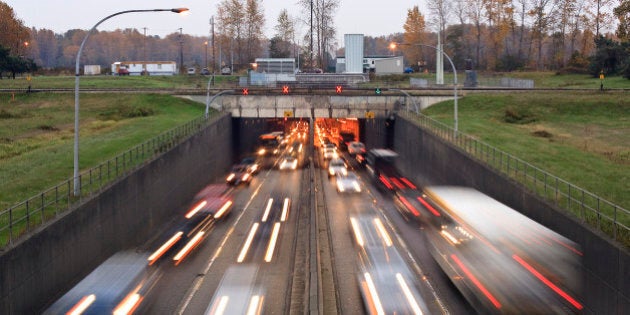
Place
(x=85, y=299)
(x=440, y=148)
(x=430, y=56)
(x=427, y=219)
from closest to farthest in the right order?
(x=85, y=299) → (x=427, y=219) → (x=440, y=148) → (x=430, y=56)

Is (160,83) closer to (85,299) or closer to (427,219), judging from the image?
(427,219)

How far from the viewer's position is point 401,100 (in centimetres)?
6981

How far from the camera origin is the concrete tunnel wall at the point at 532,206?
20500mm

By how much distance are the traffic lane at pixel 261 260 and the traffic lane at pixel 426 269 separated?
6.12m

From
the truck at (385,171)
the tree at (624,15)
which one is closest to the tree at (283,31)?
the truck at (385,171)

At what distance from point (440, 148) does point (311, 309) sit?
2895 cm

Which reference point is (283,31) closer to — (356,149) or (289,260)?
(356,149)

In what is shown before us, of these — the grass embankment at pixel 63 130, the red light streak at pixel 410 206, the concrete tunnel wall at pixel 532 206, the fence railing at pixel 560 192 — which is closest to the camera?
the concrete tunnel wall at pixel 532 206

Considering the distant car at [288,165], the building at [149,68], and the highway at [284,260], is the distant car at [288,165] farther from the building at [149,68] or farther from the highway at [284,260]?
the building at [149,68]

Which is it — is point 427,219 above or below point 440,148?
below

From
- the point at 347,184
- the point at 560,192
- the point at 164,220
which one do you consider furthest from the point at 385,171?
the point at 560,192

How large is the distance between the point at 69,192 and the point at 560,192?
22.8m

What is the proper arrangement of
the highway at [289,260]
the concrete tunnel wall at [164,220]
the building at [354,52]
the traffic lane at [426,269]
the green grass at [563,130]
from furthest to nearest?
the building at [354,52]
the green grass at [563,130]
the highway at [289,260]
the traffic lane at [426,269]
the concrete tunnel wall at [164,220]

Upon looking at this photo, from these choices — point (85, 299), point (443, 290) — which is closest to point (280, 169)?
point (443, 290)
